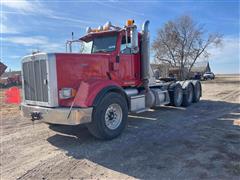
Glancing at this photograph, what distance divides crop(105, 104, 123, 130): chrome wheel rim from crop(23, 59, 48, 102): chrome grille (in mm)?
1543

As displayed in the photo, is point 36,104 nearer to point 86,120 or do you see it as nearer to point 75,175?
point 86,120

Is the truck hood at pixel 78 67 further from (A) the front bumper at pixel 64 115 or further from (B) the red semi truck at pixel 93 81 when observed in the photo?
(A) the front bumper at pixel 64 115

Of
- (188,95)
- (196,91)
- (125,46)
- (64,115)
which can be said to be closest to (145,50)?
(125,46)

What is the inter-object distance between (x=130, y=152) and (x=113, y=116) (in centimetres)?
142

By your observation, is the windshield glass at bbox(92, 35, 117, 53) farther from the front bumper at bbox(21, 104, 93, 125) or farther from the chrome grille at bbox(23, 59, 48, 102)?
the front bumper at bbox(21, 104, 93, 125)

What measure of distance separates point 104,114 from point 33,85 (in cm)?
197

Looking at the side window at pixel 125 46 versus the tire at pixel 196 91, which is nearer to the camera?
the side window at pixel 125 46

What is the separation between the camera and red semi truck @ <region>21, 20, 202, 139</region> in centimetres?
575

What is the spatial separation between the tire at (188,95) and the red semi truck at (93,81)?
152 inches

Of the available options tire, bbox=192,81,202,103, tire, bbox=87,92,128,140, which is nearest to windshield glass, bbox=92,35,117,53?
tire, bbox=87,92,128,140

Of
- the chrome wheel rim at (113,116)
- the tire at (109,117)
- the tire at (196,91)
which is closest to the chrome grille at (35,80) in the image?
the tire at (109,117)

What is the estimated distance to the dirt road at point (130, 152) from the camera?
4.30 meters

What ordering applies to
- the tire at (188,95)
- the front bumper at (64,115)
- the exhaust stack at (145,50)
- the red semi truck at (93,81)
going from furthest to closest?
1. the tire at (188,95)
2. the exhaust stack at (145,50)
3. the red semi truck at (93,81)
4. the front bumper at (64,115)

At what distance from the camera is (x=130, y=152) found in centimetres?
524
